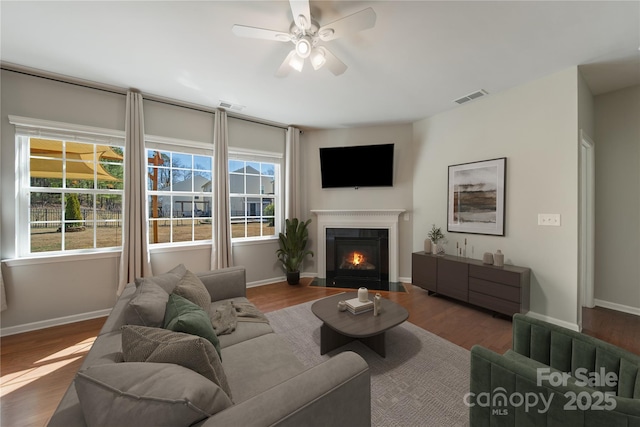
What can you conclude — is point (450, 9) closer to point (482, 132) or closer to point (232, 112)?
point (482, 132)

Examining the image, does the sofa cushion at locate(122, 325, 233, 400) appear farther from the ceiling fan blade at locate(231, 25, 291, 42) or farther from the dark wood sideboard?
the dark wood sideboard

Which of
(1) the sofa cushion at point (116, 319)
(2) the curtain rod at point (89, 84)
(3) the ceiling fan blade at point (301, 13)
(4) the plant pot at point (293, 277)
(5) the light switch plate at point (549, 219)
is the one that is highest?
(2) the curtain rod at point (89, 84)

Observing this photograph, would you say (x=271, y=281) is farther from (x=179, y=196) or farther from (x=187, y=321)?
(x=187, y=321)

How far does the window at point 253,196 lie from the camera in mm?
4156

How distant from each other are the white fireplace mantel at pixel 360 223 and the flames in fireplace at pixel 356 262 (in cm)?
35

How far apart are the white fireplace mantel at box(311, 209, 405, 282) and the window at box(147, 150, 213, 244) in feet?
6.18

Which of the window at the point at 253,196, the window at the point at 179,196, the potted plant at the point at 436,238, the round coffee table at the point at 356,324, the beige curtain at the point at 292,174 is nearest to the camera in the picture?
the round coffee table at the point at 356,324

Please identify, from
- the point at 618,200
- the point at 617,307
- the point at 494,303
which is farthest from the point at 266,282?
the point at 618,200

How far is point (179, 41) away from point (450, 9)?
226 centimetres

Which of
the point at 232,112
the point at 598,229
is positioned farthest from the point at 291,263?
the point at 598,229

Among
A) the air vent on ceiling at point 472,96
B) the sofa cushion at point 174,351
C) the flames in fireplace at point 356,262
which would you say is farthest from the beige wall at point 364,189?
the sofa cushion at point 174,351

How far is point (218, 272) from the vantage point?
2.46 m

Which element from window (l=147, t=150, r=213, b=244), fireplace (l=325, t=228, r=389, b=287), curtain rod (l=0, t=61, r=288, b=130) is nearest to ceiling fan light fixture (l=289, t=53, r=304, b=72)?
curtain rod (l=0, t=61, r=288, b=130)

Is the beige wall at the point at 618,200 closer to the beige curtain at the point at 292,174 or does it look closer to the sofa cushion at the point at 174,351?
the beige curtain at the point at 292,174
